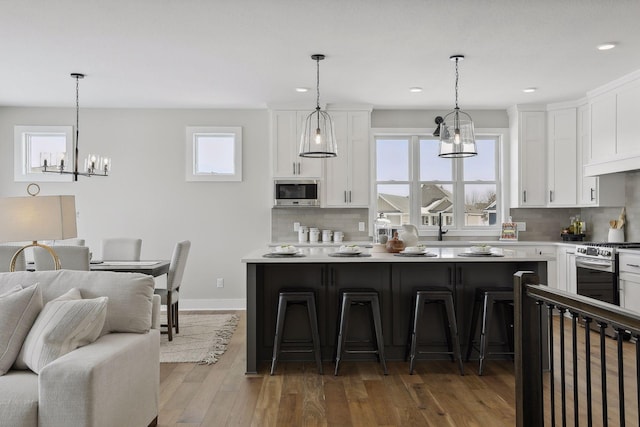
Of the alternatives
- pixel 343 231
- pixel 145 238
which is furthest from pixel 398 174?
pixel 145 238

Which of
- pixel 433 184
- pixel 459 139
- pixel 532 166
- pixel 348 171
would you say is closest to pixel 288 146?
pixel 348 171

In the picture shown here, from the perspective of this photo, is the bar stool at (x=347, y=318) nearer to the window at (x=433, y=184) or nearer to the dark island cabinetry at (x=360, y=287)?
the dark island cabinetry at (x=360, y=287)

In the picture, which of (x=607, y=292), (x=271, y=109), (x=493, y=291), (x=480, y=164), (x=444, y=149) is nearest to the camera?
(x=493, y=291)

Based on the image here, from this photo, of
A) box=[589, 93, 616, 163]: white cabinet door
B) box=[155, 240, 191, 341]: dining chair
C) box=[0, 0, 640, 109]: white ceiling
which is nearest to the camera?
box=[0, 0, 640, 109]: white ceiling

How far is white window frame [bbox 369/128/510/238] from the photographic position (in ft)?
21.4

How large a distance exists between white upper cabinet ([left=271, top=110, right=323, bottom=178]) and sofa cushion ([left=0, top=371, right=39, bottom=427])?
4295mm

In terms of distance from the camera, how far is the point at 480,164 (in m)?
6.65

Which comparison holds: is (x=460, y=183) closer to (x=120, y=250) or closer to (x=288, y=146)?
(x=288, y=146)

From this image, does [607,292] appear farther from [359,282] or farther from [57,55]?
[57,55]

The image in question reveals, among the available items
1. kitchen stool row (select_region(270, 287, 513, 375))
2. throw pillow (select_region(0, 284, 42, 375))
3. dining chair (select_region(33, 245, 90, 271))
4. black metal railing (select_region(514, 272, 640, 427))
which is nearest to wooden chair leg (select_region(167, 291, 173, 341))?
dining chair (select_region(33, 245, 90, 271))

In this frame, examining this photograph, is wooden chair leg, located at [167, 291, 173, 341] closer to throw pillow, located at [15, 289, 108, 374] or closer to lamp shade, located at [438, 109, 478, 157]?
throw pillow, located at [15, 289, 108, 374]

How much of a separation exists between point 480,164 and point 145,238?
15.1 ft

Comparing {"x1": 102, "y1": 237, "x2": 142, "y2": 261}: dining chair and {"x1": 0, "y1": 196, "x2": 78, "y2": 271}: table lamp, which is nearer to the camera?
{"x1": 0, "y1": 196, "x2": 78, "y2": 271}: table lamp

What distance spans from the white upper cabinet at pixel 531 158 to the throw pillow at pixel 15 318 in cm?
554
